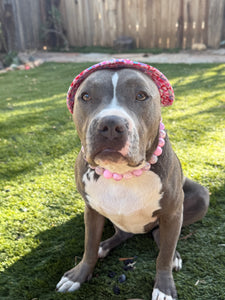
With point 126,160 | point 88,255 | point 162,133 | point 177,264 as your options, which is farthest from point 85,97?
point 177,264

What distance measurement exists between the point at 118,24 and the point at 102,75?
31.5 ft

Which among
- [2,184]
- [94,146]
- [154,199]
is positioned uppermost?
[94,146]

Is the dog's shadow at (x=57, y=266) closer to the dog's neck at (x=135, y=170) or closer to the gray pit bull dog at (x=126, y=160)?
the gray pit bull dog at (x=126, y=160)

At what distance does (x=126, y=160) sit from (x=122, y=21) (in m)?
9.87

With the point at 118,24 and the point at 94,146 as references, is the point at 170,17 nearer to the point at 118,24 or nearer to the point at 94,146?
the point at 118,24

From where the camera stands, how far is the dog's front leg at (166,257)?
1.99m

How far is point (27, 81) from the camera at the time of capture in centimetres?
733

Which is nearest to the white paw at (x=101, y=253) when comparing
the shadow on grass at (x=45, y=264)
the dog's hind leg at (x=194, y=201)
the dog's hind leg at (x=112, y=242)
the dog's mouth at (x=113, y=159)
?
the dog's hind leg at (x=112, y=242)

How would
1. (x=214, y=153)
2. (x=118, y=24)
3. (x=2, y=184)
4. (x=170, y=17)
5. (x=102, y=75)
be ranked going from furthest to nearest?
(x=118, y=24) → (x=170, y=17) → (x=214, y=153) → (x=2, y=184) → (x=102, y=75)

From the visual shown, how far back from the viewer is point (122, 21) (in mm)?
10375

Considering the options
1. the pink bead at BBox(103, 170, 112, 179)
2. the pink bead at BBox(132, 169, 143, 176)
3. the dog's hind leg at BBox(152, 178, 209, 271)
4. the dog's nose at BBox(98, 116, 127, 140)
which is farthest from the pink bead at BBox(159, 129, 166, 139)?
the dog's hind leg at BBox(152, 178, 209, 271)

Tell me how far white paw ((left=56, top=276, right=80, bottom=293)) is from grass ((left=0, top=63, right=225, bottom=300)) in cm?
4

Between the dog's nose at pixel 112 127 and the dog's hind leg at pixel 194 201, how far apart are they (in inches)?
45.7

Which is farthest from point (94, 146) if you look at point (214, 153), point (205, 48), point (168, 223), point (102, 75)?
point (205, 48)
